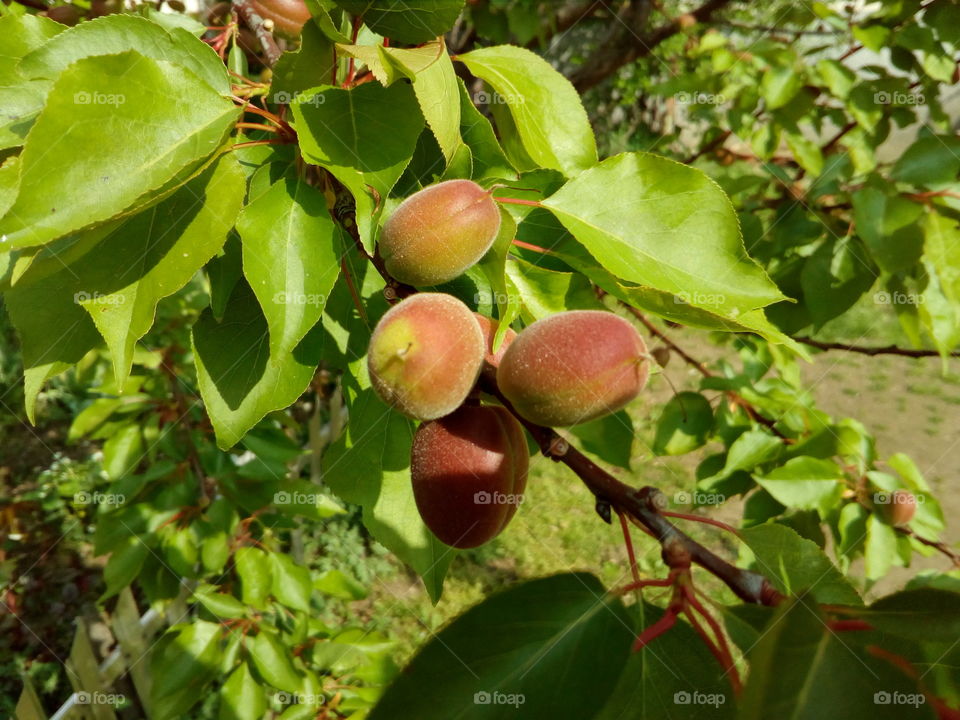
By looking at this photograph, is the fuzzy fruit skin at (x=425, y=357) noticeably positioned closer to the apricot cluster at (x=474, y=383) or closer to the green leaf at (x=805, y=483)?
the apricot cluster at (x=474, y=383)

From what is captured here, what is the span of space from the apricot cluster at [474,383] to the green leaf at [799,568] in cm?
22

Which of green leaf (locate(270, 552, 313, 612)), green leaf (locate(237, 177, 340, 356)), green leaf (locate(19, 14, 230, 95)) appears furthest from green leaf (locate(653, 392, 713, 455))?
green leaf (locate(19, 14, 230, 95))

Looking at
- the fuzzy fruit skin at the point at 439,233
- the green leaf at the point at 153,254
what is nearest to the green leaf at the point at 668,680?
the fuzzy fruit skin at the point at 439,233

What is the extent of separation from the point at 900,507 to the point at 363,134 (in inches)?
61.1

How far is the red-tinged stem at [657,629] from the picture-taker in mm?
586

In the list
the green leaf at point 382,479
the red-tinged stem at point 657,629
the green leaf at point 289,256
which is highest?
the green leaf at point 289,256

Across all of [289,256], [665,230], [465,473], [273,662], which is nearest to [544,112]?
[665,230]

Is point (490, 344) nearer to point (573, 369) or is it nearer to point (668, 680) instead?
point (573, 369)

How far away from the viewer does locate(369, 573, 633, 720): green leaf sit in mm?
560

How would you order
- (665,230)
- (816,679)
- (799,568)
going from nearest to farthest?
1. (816,679)
2. (799,568)
3. (665,230)

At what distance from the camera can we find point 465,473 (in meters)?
0.68

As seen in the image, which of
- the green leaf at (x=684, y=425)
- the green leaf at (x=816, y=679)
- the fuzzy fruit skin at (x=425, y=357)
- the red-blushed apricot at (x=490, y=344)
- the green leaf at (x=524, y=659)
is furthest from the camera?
the green leaf at (x=684, y=425)

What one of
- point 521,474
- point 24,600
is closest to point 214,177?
point 521,474

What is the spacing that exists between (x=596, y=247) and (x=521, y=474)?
0.28m
